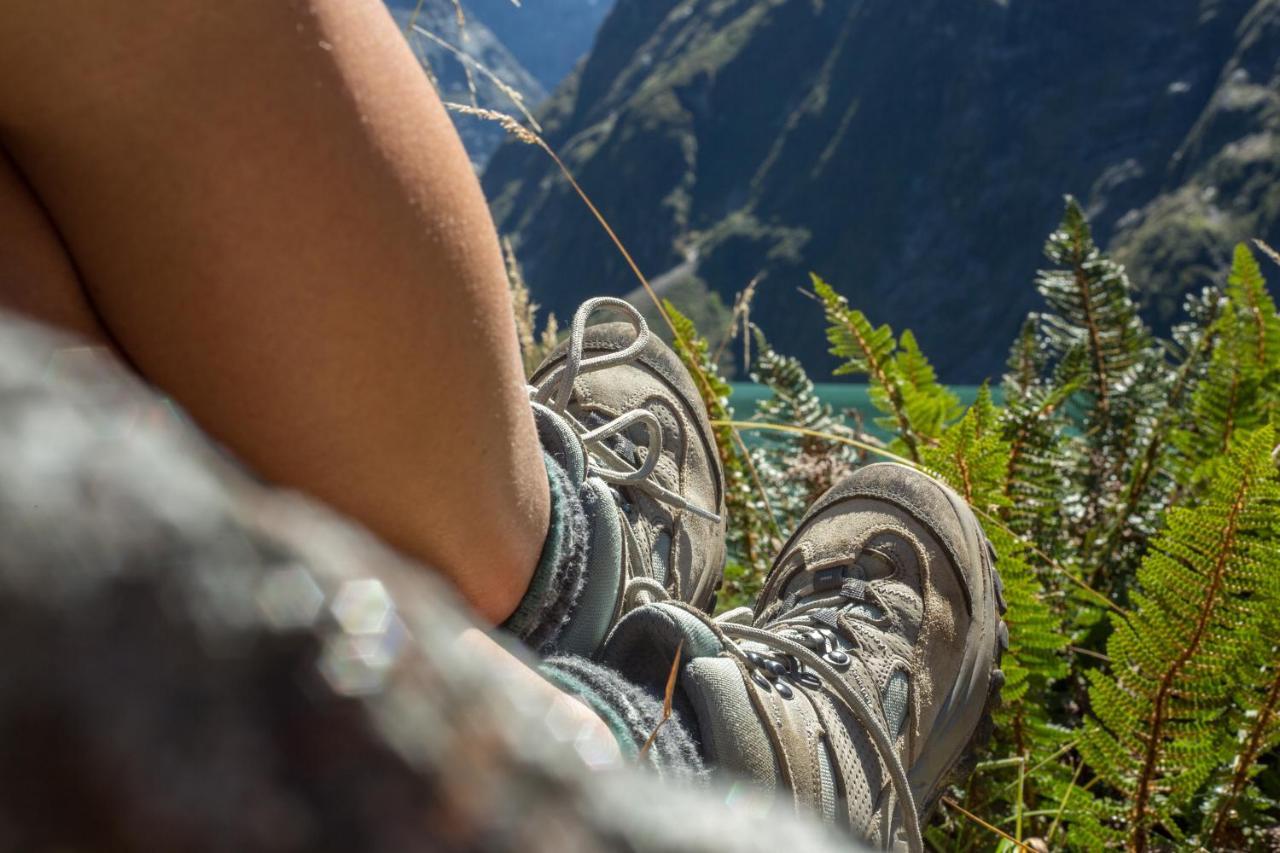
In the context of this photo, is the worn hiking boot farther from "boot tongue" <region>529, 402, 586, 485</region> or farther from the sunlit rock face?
the sunlit rock face

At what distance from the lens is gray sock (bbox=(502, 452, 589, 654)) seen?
1.17 meters

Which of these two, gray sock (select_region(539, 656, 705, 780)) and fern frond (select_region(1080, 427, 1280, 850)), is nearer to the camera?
gray sock (select_region(539, 656, 705, 780))

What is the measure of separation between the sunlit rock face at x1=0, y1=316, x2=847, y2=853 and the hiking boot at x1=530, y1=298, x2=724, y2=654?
1.13m

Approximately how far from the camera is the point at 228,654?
0.18 meters

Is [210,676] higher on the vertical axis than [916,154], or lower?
higher

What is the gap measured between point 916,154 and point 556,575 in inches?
5159

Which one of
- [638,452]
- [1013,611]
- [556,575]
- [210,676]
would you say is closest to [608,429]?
[638,452]

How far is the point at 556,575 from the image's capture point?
1199 millimetres

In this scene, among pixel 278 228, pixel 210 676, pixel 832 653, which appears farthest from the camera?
pixel 832 653

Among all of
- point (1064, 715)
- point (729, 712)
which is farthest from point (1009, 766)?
point (729, 712)

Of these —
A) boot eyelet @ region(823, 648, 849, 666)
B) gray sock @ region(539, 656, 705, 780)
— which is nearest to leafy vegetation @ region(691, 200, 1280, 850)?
boot eyelet @ region(823, 648, 849, 666)

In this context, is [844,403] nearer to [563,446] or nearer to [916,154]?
[563,446]

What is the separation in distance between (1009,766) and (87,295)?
178 centimetres

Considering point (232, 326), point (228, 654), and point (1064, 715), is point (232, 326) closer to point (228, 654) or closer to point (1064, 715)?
Answer: point (228, 654)
